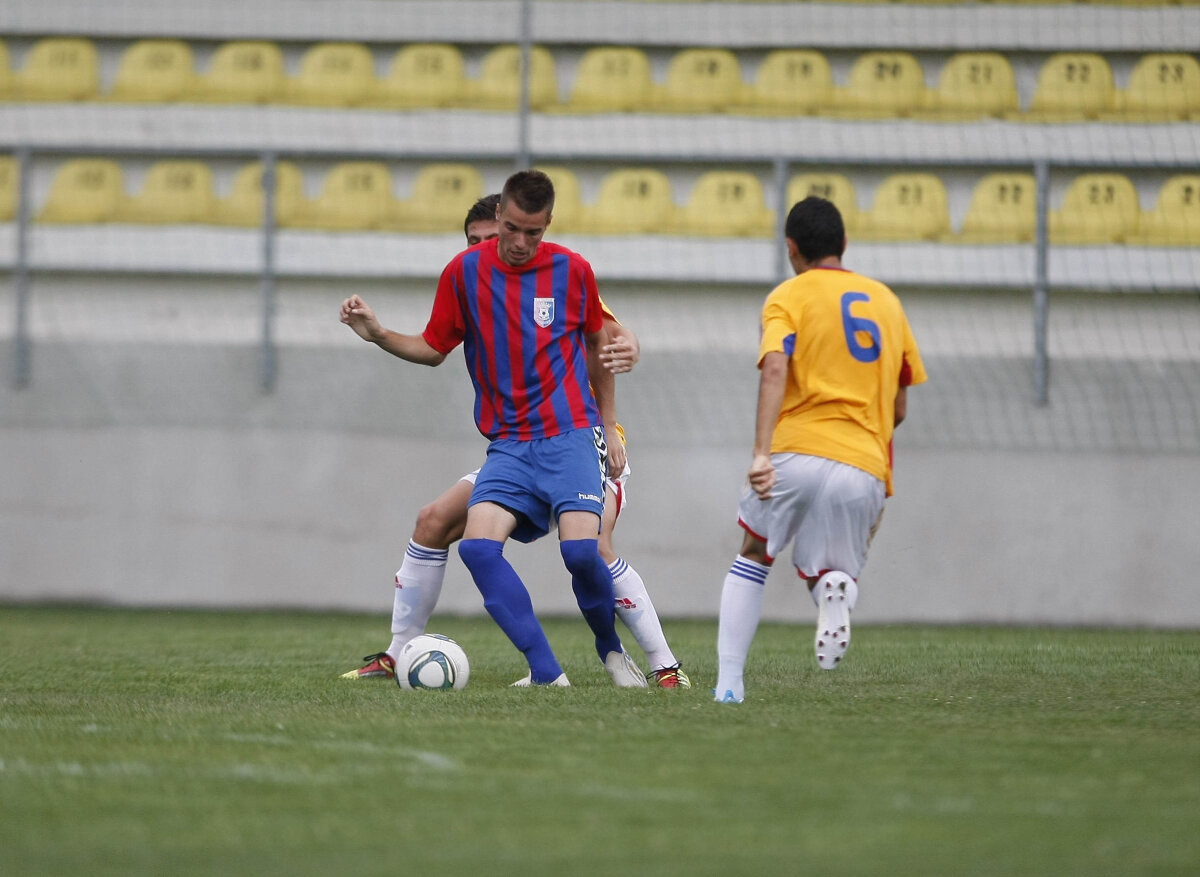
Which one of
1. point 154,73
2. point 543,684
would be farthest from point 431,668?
point 154,73

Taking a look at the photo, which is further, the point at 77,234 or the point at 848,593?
the point at 77,234

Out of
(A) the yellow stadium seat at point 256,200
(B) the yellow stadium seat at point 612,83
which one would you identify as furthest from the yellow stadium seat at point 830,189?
(A) the yellow stadium seat at point 256,200

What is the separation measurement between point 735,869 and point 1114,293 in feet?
25.0

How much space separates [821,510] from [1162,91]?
24.2 feet

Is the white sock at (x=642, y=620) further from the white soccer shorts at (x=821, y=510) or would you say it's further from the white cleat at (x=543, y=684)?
the white soccer shorts at (x=821, y=510)

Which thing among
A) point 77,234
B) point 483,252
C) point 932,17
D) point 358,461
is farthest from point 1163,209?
point 77,234

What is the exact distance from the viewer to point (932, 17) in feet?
36.3

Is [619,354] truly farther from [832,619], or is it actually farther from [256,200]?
[256,200]

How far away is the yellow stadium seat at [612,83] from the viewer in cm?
1101

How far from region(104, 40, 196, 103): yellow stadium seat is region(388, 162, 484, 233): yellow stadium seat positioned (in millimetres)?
2202

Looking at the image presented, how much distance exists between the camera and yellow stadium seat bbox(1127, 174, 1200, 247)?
9742mm

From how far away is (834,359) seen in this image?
4.55 metres

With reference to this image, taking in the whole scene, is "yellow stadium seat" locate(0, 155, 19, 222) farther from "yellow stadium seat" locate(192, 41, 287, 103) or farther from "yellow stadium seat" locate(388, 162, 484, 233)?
"yellow stadium seat" locate(388, 162, 484, 233)

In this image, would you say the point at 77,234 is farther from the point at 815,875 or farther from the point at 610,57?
the point at 815,875
